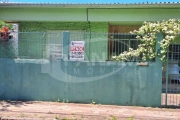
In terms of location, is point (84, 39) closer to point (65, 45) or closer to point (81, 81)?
point (65, 45)

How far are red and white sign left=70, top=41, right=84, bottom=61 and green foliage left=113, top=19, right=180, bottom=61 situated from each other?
1192 mm

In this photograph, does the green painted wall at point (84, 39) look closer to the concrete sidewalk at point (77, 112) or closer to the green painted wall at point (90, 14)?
the green painted wall at point (90, 14)

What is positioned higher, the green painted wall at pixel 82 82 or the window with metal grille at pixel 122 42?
the window with metal grille at pixel 122 42

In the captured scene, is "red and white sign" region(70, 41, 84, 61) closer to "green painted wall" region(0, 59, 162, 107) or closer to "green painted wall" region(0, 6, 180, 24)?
"green painted wall" region(0, 59, 162, 107)

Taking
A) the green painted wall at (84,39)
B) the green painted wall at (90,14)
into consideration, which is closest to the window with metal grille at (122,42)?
the green painted wall at (84,39)

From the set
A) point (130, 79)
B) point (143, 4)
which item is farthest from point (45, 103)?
point (143, 4)

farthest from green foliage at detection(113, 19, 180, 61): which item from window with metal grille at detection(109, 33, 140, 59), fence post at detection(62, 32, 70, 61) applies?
fence post at detection(62, 32, 70, 61)

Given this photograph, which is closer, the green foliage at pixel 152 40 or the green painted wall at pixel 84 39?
the green foliage at pixel 152 40

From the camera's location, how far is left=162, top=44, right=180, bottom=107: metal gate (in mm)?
8023

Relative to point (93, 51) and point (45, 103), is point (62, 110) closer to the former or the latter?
point (45, 103)

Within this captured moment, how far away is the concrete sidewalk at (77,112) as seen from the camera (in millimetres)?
6684

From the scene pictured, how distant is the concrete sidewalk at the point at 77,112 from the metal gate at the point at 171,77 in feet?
2.41

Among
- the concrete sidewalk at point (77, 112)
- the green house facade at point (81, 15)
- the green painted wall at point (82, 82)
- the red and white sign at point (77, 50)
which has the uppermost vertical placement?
the green house facade at point (81, 15)

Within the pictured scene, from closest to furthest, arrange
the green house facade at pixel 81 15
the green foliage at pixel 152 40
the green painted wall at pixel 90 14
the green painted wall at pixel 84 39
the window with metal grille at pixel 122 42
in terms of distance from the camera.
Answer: the green foliage at pixel 152 40 → the window with metal grille at pixel 122 42 → the green painted wall at pixel 84 39 → the green house facade at pixel 81 15 → the green painted wall at pixel 90 14
